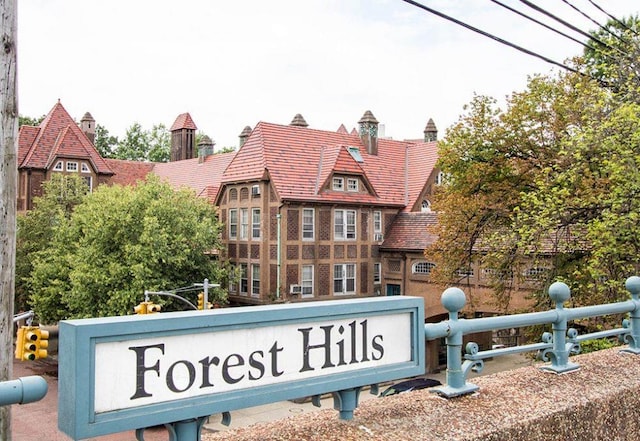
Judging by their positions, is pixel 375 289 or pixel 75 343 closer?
pixel 75 343

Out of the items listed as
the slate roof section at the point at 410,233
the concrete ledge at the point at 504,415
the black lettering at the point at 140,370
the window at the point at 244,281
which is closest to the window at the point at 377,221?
the slate roof section at the point at 410,233

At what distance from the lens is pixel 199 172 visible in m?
47.8

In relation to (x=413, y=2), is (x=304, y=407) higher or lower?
lower

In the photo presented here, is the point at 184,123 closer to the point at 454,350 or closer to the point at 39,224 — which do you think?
the point at 39,224

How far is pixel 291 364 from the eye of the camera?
9.50 feet

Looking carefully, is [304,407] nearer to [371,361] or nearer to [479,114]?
[479,114]

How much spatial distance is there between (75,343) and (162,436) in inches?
928

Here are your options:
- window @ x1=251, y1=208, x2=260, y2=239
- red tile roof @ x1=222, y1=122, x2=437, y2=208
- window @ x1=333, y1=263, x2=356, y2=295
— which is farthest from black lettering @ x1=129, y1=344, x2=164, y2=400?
window @ x1=333, y1=263, x2=356, y2=295

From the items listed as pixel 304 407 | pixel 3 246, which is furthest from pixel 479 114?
pixel 3 246

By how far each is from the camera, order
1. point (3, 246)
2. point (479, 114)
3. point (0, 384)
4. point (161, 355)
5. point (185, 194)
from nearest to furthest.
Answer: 1. point (0, 384)
2. point (161, 355)
3. point (3, 246)
4. point (479, 114)
5. point (185, 194)

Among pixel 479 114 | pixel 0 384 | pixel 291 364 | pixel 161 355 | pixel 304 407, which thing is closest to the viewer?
pixel 0 384

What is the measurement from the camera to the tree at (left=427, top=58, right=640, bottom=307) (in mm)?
13969

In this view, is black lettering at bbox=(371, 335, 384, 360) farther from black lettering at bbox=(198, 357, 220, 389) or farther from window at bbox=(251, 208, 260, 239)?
window at bbox=(251, 208, 260, 239)

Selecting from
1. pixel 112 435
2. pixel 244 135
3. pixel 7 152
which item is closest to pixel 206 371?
pixel 7 152
